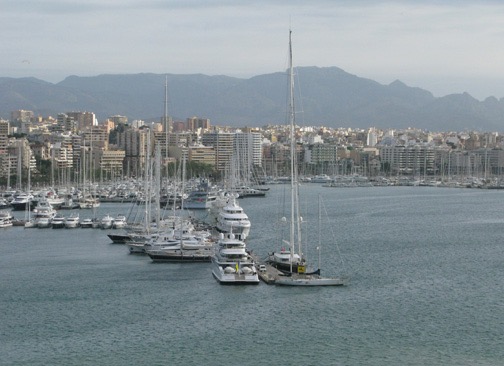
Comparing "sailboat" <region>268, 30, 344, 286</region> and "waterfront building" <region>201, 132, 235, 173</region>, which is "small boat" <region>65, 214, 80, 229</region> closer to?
"sailboat" <region>268, 30, 344, 286</region>

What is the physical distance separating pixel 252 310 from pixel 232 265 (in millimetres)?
3659

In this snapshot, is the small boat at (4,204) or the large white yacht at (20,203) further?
the small boat at (4,204)

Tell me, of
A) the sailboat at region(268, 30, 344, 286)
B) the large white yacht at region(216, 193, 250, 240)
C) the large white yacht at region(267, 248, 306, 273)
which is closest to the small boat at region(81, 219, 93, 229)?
the large white yacht at region(216, 193, 250, 240)

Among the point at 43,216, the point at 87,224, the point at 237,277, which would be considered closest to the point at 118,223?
the point at 87,224

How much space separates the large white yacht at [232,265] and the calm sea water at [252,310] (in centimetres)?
29

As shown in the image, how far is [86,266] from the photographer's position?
79.5ft

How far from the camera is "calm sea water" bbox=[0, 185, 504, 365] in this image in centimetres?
1558

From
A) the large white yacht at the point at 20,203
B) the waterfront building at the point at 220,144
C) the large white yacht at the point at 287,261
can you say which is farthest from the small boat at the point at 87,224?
the waterfront building at the point at 220,144

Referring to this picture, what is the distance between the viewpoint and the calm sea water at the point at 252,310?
51.1ft

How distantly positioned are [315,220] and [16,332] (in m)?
23.6

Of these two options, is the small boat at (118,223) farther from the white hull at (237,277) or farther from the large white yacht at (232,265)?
the white hull at (237,277)

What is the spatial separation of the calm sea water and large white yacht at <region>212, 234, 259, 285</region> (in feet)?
0.95

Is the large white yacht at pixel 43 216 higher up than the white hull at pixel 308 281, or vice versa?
the large white yacht at pixel 43 216

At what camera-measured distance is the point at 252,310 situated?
18.5 metres
